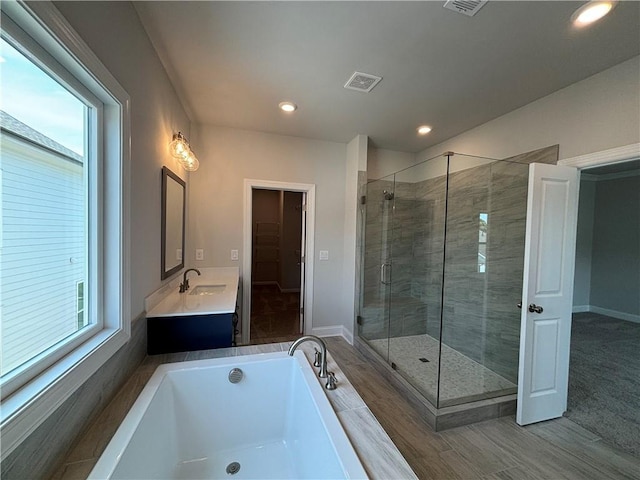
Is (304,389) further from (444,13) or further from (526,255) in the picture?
(444,13)

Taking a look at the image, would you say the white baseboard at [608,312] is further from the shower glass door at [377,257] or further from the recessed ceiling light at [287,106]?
the recessed ceiling light at [287,106]

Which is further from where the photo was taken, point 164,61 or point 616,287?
point 616,287

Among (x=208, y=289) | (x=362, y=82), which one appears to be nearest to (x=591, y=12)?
(x=362, y=82)

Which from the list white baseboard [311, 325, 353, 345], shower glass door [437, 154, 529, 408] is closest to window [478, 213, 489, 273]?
shower glass door [437, 154, 529, 408]

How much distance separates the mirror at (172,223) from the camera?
2072mm

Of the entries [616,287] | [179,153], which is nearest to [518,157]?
[179,153]

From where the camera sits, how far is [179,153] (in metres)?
2.27

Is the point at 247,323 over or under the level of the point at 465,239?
under

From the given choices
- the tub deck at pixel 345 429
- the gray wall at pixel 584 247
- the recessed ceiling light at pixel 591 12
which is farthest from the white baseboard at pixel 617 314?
the tub deck at pixel 345 429

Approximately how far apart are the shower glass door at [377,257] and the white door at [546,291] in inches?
60.6

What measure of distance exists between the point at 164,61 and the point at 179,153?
0.67m

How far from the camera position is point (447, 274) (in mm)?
2994

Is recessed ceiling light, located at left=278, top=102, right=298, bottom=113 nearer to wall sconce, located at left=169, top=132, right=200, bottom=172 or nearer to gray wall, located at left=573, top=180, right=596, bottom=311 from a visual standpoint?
wall sconce, located at left=169, top=132, right=200, bottom=172

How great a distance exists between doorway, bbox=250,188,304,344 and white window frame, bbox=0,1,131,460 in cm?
364
